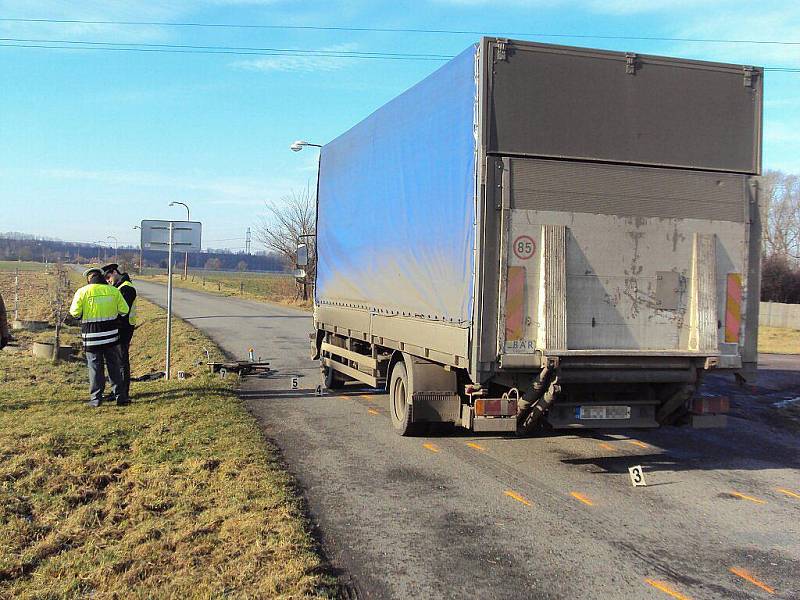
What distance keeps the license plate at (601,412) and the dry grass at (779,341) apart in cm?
1980

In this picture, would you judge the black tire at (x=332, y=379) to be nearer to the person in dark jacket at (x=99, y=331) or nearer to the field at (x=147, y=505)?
the field at (x=147, y=505)

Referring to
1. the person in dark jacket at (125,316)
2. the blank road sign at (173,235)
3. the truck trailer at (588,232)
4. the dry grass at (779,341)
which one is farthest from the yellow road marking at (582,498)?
the dry grass at (779,341)

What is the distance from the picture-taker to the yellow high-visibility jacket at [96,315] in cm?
966

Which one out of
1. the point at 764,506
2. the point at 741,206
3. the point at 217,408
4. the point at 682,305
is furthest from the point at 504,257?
the point at 217,408

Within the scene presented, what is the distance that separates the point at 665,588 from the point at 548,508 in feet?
5.04

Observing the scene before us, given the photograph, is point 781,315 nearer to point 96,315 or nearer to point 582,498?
point 582,498

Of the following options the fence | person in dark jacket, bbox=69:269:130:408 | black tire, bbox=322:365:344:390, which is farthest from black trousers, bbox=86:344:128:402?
the fence

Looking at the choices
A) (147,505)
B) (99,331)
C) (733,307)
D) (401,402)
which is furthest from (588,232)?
(99,331)

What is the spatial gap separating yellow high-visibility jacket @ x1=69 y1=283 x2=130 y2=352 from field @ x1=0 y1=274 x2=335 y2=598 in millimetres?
884

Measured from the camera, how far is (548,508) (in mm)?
5801

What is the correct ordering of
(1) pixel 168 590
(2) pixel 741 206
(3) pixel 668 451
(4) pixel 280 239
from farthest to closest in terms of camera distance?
(4) pixel 280 239
(3) pixel 668 451
(2) pixel 741 206
(1) pixel 168 590

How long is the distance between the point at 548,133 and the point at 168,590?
4.79m

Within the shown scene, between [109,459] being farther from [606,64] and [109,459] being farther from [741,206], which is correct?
[741,206]

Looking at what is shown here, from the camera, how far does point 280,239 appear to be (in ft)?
141
